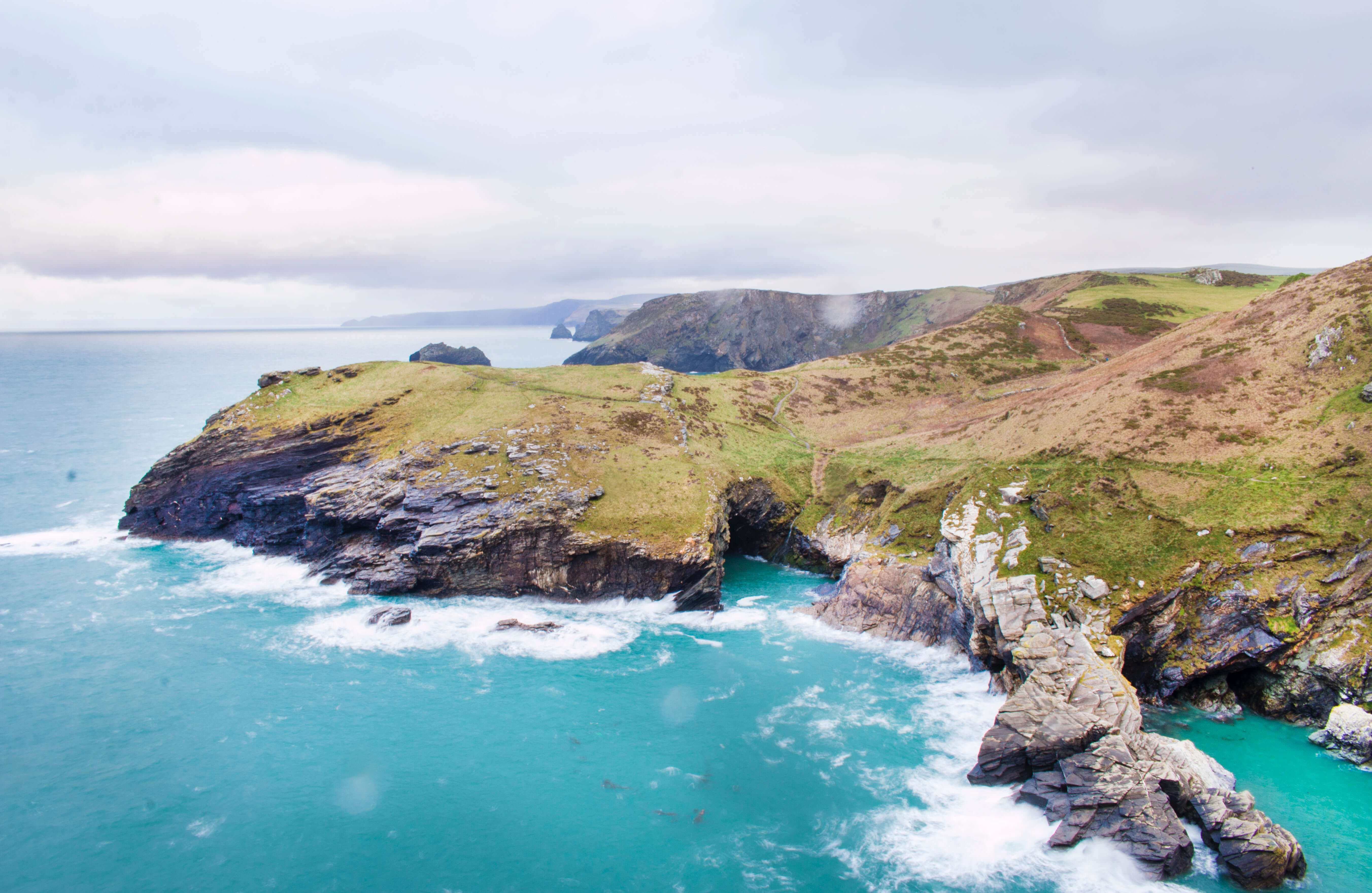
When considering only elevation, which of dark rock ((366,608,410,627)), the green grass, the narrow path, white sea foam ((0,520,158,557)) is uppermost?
the green grass

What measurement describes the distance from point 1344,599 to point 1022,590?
15.5m

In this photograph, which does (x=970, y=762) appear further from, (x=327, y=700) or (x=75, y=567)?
(x=75, y=567)

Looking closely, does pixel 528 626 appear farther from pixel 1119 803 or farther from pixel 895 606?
pixel 1119 803

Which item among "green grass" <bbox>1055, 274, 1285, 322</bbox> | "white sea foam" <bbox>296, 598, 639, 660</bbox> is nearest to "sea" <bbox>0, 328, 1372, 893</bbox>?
"white sea foam" <bbox>296, 598, 639, 660</bbox>

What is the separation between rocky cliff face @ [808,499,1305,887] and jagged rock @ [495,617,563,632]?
27.5m

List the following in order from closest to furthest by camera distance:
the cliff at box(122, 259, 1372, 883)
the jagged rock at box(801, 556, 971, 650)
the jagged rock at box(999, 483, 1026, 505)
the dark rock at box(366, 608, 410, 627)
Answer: the cliff at box(122, 259, 1372, 883), the jagged rock at box(801, 556, 971, 650), the jagged rock at box(999, 483, 1026, 505), the dark rock at box(366, 608, 410, 627)

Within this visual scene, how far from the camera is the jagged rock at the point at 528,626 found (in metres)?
44.5

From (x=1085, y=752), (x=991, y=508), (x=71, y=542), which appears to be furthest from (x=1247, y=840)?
(x=71, y=542)

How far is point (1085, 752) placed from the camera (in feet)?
89.4

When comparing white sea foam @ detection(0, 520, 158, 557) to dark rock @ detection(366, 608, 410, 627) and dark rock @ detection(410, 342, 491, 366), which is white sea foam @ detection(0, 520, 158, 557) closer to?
dark rock @ detection(366, 608, 410, 627)

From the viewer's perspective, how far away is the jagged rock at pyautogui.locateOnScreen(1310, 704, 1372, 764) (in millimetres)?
29406

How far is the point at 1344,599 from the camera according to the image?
109 ft

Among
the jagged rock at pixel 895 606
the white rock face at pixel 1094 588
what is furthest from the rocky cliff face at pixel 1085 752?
the white rock face at pixel 1094 588

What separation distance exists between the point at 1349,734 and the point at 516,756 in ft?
132
